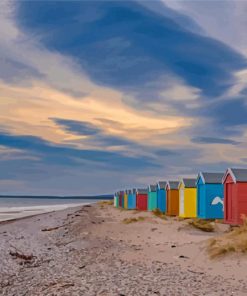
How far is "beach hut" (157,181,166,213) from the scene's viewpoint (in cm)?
4617

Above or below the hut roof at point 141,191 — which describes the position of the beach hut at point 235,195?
below

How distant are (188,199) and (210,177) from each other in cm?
511

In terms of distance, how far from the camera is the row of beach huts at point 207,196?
26.6 meters

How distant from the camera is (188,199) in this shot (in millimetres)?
37469

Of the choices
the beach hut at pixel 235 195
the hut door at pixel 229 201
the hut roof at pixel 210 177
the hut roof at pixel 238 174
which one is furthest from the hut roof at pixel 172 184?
the hut roof at pixel 238 174

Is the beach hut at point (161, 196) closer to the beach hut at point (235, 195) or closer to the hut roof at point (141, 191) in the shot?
the hut roof at point (141, 191)

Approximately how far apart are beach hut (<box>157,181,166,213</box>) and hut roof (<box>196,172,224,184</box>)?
12.8 meters

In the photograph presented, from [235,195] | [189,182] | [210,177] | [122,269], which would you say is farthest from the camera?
[189,182]

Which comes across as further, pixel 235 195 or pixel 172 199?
pixel 172 199

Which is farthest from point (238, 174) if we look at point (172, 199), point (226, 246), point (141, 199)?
point (141, 199)

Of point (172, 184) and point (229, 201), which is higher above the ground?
point (172, 184)

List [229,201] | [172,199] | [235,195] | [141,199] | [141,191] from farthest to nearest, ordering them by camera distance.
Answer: [141,191]
[141,199]
[172,199]
[229,201]
[235,195]

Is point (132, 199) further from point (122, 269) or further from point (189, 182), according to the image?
point (122, 269)

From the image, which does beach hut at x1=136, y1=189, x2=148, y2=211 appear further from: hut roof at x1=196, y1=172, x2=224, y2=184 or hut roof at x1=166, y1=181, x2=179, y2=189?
hut roof at x1=196, y1=172, x2=224, y2=184
